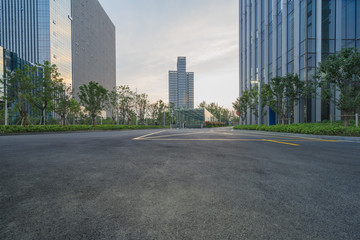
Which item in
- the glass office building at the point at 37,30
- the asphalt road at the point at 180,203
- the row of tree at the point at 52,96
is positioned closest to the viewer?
the asphalt road at the point at 180,203

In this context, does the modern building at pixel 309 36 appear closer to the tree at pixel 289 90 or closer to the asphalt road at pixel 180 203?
the tree at pixel 289 90

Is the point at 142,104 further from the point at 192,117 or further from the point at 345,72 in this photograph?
the point at 345,72

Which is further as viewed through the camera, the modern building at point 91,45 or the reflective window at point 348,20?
the modern building at point 91,45

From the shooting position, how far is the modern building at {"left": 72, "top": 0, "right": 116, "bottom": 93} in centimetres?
7344

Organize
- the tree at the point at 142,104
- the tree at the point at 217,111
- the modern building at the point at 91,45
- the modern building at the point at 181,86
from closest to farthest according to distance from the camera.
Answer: the tree at the point at 142,104 → the modern building at the point at 91,45 → the tree at the point at 217,111 → the modern building at the point at 181,86

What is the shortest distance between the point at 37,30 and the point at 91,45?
1159 inches

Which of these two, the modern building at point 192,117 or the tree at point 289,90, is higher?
the tree at point 289,90

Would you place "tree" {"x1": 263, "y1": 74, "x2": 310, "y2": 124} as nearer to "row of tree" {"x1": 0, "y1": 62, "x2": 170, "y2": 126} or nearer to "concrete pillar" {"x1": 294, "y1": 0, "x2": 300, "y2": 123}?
"concrete pillar" {"x1": 294, "y1": 0, "x2": 300, "y2": 123}

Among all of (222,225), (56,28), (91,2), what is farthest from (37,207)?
(91,2)

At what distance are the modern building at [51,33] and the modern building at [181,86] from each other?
311 feet

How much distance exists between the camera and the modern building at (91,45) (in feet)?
241

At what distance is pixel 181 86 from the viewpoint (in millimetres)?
167500

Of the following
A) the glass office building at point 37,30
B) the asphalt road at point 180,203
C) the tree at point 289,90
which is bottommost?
the asphalt road at point 180,203

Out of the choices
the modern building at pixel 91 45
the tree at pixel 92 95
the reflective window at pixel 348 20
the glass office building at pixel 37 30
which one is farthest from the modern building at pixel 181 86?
the reflective window at pixel 348 20
